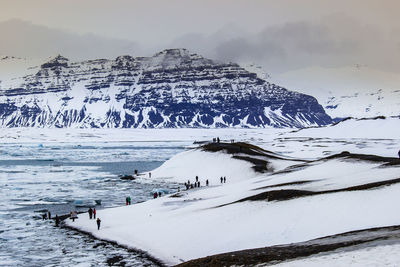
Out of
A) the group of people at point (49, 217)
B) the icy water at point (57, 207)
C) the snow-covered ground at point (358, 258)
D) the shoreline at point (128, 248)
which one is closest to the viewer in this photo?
the snow-covered ground at point (358, 258)

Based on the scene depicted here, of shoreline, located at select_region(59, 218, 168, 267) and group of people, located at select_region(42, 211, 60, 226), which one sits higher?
group of people, located at select_region(42, 211, 60, 226)

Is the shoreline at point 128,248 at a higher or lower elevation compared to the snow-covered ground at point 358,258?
lower

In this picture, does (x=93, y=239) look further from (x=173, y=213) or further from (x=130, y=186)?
(x=130, y=186)

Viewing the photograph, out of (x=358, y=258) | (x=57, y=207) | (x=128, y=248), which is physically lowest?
(x=128, y=248)

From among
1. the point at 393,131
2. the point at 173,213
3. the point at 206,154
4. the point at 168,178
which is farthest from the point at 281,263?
the point at 393,131

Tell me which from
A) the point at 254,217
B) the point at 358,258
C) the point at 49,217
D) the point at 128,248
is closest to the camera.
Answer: the point at 358,258

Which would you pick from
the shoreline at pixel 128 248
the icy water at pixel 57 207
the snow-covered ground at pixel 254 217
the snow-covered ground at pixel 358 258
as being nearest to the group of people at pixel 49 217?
the shoreline at pixel 128 248

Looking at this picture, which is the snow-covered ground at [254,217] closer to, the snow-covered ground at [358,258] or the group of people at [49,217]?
the group of people at [49,217]

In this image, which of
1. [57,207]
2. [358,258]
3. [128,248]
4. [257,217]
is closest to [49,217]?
[57,207]

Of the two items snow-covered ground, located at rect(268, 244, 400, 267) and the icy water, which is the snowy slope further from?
snow-covered ground, located at rect(268, 244, 400, 267)

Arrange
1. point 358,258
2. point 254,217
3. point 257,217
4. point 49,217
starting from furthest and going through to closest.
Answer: point 49,217 < point 254,217 < point 257,217 < point 358,258

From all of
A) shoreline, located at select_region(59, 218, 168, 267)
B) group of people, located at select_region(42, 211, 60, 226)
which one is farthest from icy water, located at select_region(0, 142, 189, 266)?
group of people, located at select_region(42, 211, 60, 226)

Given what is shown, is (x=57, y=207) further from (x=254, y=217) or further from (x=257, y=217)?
(x=257, y=217)

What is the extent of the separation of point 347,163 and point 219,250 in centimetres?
3151
